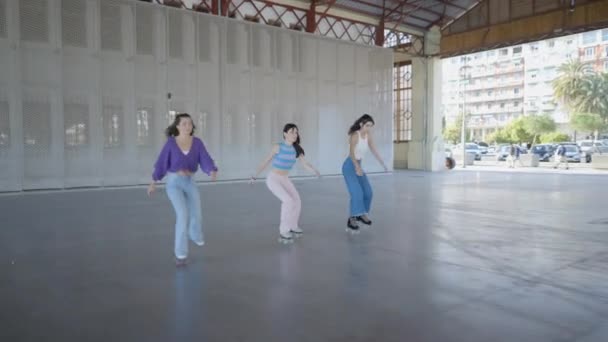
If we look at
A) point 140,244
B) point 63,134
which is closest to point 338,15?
point 63,134

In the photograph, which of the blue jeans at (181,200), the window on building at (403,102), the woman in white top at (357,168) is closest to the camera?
the blue jeans at (181,200)

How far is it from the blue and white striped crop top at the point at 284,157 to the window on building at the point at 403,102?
907 inches

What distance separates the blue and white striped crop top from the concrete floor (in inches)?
→ 43.7

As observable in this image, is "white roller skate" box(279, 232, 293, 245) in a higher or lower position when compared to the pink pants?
lower

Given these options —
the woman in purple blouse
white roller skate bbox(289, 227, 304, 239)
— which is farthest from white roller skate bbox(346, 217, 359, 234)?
the woman in purple blouse

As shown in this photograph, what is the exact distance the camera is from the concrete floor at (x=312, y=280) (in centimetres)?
331

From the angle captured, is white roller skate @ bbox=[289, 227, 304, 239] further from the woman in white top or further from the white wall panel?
the white wall panel

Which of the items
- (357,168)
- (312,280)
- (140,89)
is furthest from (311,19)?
(312,280)

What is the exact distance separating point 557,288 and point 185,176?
154 inches

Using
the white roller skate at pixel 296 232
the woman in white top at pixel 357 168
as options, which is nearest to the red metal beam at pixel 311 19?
the woman in white top at pixel 357 168

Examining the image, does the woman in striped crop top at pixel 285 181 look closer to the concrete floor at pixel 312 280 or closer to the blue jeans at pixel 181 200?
the concrete floor at pixel 312 280

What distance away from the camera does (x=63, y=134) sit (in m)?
15.4

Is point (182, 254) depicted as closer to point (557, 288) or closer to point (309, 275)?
point (309, 275)

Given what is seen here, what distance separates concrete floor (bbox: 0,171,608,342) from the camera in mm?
3314
